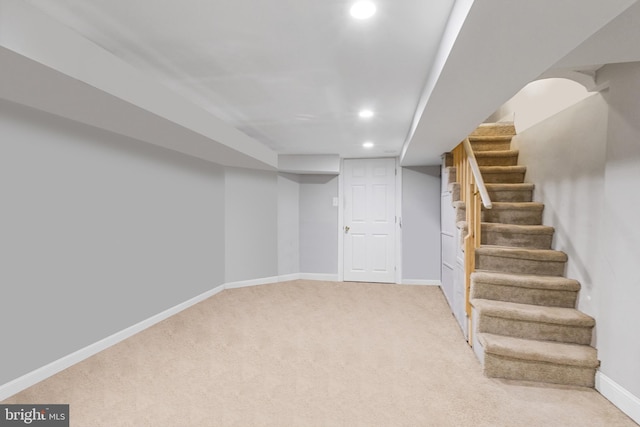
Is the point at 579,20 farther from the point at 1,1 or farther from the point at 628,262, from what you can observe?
the point at 1,1

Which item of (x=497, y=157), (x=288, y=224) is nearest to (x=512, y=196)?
(x=497, y=157)

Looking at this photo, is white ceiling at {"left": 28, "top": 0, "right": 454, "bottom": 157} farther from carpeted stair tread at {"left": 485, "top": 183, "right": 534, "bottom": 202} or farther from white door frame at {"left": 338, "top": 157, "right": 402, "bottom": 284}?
white door frame at {"left": 338, "top": 157, "right": 402, "bottom": 284}

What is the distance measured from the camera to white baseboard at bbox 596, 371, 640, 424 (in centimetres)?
184

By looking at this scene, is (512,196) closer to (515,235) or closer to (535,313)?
(515,235)

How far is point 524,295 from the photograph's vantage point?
269 centimetres

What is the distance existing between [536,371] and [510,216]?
1.62m

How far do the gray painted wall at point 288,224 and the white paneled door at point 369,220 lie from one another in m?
0.87

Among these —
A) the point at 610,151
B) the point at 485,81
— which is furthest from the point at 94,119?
the point at 610,151

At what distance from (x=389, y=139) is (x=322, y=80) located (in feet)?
6.75

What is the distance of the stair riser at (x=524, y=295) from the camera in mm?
2568

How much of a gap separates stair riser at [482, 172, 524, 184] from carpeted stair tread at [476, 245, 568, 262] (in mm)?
1048

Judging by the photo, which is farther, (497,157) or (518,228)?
(497,157)

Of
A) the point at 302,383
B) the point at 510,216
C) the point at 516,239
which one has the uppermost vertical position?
the point at 510,216

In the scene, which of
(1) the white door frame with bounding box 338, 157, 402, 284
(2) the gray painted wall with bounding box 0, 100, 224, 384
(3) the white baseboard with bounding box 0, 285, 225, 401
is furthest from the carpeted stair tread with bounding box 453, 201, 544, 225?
(3) the white baseboard with bounding box 0, 285, 225, 401
